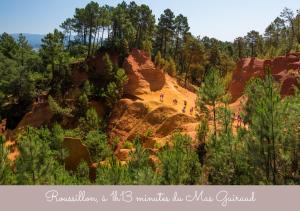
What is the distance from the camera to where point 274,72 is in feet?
228

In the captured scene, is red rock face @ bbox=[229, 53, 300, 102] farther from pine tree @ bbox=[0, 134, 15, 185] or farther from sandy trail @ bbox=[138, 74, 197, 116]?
pine tree @ bbox=[0, 134, 15, 185]

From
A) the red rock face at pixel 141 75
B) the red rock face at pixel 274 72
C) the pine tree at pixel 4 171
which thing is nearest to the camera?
the pine tree at pixel 4 171

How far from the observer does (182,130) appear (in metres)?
53.8

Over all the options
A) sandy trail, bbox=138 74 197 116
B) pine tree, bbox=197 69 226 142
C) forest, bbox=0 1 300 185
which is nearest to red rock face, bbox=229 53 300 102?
forest, bbox=0 1 300 185

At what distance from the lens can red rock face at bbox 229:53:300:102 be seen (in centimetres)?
6375

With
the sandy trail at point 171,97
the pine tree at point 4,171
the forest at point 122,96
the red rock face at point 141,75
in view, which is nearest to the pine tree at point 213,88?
the forest at point 122,96

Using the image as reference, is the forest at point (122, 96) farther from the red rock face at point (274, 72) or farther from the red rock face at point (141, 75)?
the red rock face at point (274, 72)

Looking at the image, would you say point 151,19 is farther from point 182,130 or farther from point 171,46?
point 182,130

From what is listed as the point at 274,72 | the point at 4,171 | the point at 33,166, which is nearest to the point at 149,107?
the point at 274,72

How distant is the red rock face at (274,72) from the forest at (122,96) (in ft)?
14.6

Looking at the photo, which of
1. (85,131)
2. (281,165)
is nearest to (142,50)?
(85,131)

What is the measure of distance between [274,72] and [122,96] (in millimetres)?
27687

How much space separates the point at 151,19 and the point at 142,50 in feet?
26.0

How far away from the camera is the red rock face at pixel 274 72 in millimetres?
63750
